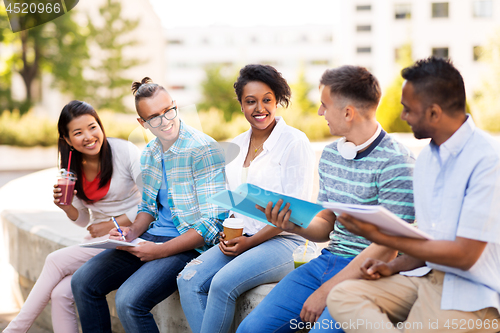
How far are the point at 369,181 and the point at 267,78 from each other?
100 centimetres

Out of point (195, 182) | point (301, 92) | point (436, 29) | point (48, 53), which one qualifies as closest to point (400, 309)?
point (195, 182)

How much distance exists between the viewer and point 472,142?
1744 mm

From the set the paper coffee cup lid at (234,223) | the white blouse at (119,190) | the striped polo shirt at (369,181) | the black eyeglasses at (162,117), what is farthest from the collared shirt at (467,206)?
the white blouse at (119,190)

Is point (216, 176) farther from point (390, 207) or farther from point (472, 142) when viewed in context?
point (472, 142)

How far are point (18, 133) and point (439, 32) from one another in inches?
1242

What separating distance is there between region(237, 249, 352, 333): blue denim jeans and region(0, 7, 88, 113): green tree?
23.9 metres

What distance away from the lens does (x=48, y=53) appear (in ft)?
78.6

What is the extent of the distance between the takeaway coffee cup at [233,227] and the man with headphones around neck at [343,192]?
429mm

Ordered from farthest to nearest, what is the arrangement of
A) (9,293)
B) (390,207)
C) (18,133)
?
(18,133)
(9,293)
(390,207)

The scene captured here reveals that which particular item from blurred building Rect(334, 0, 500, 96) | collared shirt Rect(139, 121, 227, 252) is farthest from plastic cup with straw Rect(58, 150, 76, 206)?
blurred building Rect(334, 0, 500, 96)

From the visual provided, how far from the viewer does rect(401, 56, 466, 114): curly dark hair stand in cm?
176

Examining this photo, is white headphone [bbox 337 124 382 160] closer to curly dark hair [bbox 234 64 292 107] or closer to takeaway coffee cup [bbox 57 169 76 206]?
curly dark hair [bbox 234 64 292 107]

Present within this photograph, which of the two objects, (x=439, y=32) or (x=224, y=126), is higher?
(x=439, y=32)

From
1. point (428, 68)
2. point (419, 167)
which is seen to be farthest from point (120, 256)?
point (428, 68)
